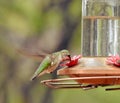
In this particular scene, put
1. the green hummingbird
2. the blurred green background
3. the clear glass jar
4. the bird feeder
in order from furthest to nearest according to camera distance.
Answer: the blurred green background
the clear glass jar
the green hummingbird
the bird feeder

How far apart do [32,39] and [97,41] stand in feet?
7.53

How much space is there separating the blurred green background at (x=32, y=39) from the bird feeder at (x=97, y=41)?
2.14 meters

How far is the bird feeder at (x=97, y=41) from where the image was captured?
2279 millimetres

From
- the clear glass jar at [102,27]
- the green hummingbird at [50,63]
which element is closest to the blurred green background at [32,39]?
the clear glass jar at [102,27]

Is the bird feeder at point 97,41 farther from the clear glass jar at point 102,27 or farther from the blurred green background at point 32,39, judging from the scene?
the blurred green background at point 32,39

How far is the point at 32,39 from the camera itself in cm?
486

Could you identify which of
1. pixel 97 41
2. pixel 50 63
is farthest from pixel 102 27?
pixel 50 63

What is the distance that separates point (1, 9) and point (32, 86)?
0.79m

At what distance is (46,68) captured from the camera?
96.3 inches

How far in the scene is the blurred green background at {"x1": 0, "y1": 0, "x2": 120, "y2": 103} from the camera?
481cm

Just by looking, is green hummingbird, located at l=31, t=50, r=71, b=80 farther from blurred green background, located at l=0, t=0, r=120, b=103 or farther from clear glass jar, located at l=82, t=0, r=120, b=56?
blurred green background, located at l=0, t=0, r=120, b=103

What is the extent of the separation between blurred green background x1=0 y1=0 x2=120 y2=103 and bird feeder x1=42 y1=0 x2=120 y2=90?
2140 millimetres

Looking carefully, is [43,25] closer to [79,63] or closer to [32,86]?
[32,86]

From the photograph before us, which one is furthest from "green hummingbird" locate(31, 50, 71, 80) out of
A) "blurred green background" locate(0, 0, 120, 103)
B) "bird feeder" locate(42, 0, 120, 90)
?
"blurred green background" locate(0, 0, 120, 103)
